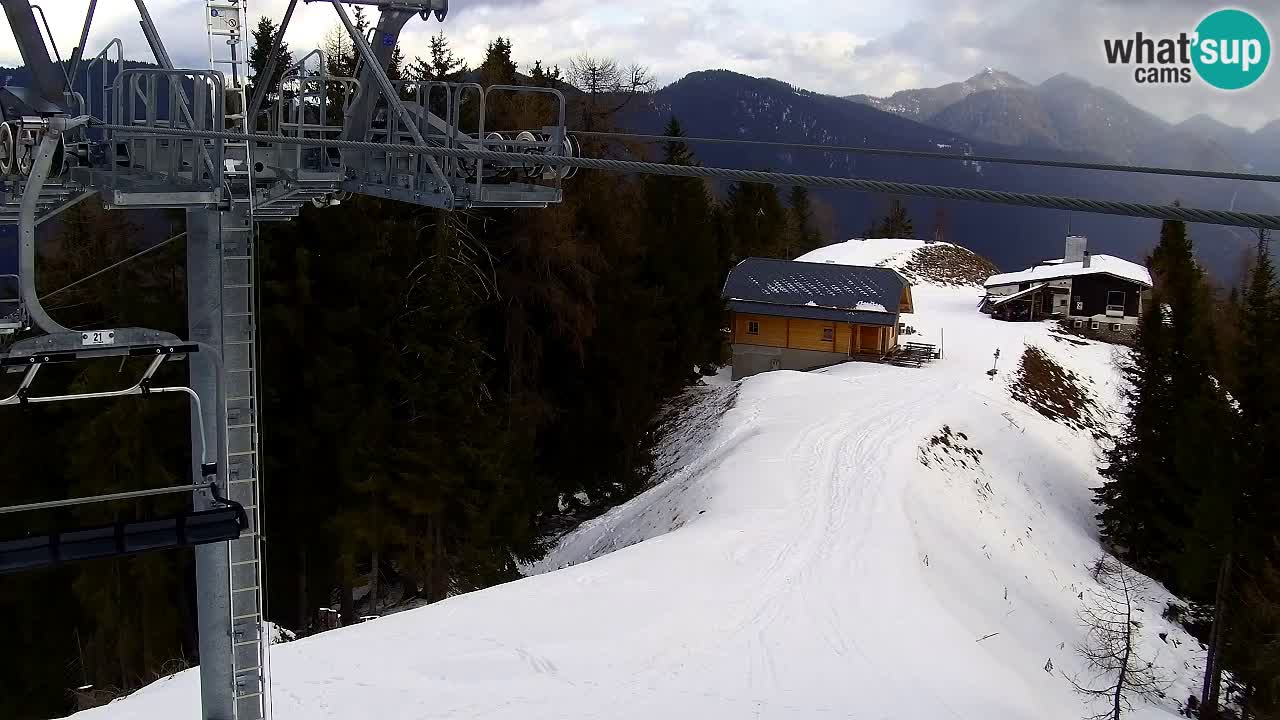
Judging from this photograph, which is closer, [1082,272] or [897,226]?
[1082,272]

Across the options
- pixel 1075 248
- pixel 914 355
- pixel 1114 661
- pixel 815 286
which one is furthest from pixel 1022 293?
pixel 1114 661

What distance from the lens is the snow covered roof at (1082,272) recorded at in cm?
6480

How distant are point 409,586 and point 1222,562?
22506mm

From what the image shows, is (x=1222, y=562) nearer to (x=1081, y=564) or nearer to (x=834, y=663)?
(x=1081, y=564)

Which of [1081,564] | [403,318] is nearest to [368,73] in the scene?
[403,318]

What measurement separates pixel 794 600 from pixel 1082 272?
52.1 metres

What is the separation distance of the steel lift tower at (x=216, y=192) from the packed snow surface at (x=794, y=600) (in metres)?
5.45

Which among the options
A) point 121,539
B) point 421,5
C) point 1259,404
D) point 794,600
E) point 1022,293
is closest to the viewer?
point 121,539

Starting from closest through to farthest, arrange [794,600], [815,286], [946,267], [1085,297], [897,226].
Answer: [794,600], [815,286], [1085,297], [946,267], [897,226]

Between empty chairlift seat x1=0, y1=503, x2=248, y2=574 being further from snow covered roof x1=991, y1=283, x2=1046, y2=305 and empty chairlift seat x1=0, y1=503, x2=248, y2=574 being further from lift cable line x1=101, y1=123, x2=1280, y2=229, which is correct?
snow covered roof x1=991, y1=283, x2=1046, y2=305

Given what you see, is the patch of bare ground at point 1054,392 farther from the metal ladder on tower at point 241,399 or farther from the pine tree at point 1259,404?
the metal ladder on tower at point 241,399

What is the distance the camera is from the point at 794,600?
2061cm

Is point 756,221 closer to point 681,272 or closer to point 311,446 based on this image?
point 681,272

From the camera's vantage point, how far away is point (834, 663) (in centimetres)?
1805
